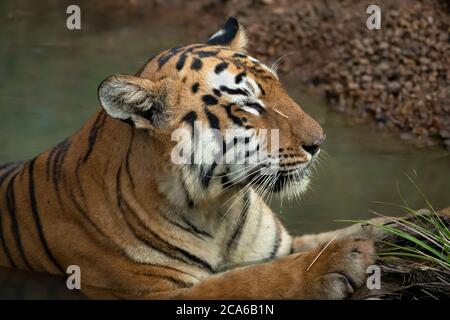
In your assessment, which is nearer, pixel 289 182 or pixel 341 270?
pixel 341 270

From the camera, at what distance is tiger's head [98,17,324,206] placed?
4387mm

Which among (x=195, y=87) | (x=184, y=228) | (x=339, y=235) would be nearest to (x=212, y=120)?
(x=195, y=87)

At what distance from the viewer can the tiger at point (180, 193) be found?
4289 millimetres

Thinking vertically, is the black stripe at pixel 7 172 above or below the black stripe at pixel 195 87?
below

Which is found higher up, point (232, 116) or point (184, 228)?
point (232, 116)

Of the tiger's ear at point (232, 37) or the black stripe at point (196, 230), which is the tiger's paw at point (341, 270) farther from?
the tiger's ear at point (232, 37)

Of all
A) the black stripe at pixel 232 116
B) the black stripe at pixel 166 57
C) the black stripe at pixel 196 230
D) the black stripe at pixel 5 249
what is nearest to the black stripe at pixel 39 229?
the black stripe at pixel 5 249

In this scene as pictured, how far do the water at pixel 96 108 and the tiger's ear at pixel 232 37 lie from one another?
141cm

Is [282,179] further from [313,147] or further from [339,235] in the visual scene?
[339,235]

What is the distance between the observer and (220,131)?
442 centimetres

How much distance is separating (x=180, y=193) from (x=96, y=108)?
3.33 metres

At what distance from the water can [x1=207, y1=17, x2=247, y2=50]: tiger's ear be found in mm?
1415

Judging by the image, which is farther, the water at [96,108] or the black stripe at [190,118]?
the water at [96,108]

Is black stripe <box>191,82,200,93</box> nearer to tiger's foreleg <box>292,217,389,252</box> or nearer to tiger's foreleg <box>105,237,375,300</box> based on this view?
tiger's foreleg <box>105,237,375,300</box>
